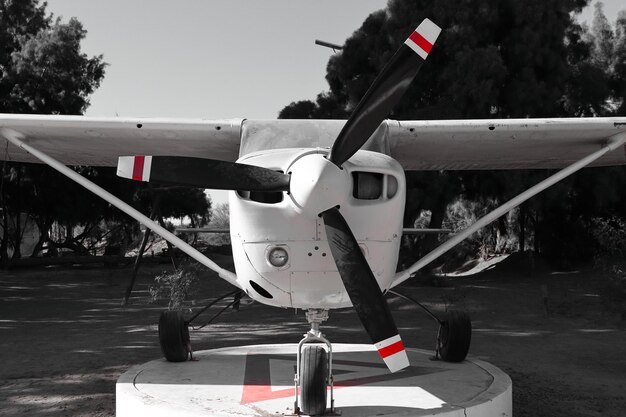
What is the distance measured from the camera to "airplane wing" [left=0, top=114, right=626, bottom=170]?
6.56 m

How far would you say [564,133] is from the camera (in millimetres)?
7359

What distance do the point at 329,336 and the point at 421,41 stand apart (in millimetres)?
8475

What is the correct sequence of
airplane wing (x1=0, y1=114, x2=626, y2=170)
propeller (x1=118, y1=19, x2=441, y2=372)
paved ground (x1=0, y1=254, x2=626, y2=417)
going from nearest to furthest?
propeller (x1=118, y1=19, x2=441, y2=372) < airplane wing (x1=0, y1=114, x2=626, y2=170) < paved ground (x1=0, y1=254, x2=626, y2=417)

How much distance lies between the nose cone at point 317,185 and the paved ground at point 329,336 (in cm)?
359

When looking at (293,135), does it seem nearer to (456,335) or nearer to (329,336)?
(456,335)

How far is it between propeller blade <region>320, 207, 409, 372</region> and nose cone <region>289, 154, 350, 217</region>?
181 mm

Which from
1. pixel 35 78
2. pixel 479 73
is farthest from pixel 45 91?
pixel 479 73

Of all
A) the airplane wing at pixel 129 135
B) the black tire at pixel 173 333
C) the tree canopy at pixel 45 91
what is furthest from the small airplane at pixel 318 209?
the tree canopy at pixel 45 91

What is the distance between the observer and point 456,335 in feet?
25.7

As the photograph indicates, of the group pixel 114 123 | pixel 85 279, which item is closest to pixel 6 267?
pixel 85 279

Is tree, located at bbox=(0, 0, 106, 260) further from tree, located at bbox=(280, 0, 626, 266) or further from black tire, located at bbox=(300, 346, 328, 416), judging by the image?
black tire, located at bbox=(300, 346, 328, 416)

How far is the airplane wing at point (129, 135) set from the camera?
7000 mm

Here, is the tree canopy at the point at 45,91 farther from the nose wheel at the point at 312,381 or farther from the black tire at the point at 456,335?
the nose wheel at the point at 312,381

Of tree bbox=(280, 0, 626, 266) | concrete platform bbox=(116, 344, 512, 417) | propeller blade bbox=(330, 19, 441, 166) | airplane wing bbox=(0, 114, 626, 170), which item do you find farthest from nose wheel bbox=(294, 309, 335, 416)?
tree bbox=(280, 0, 626, 266)
